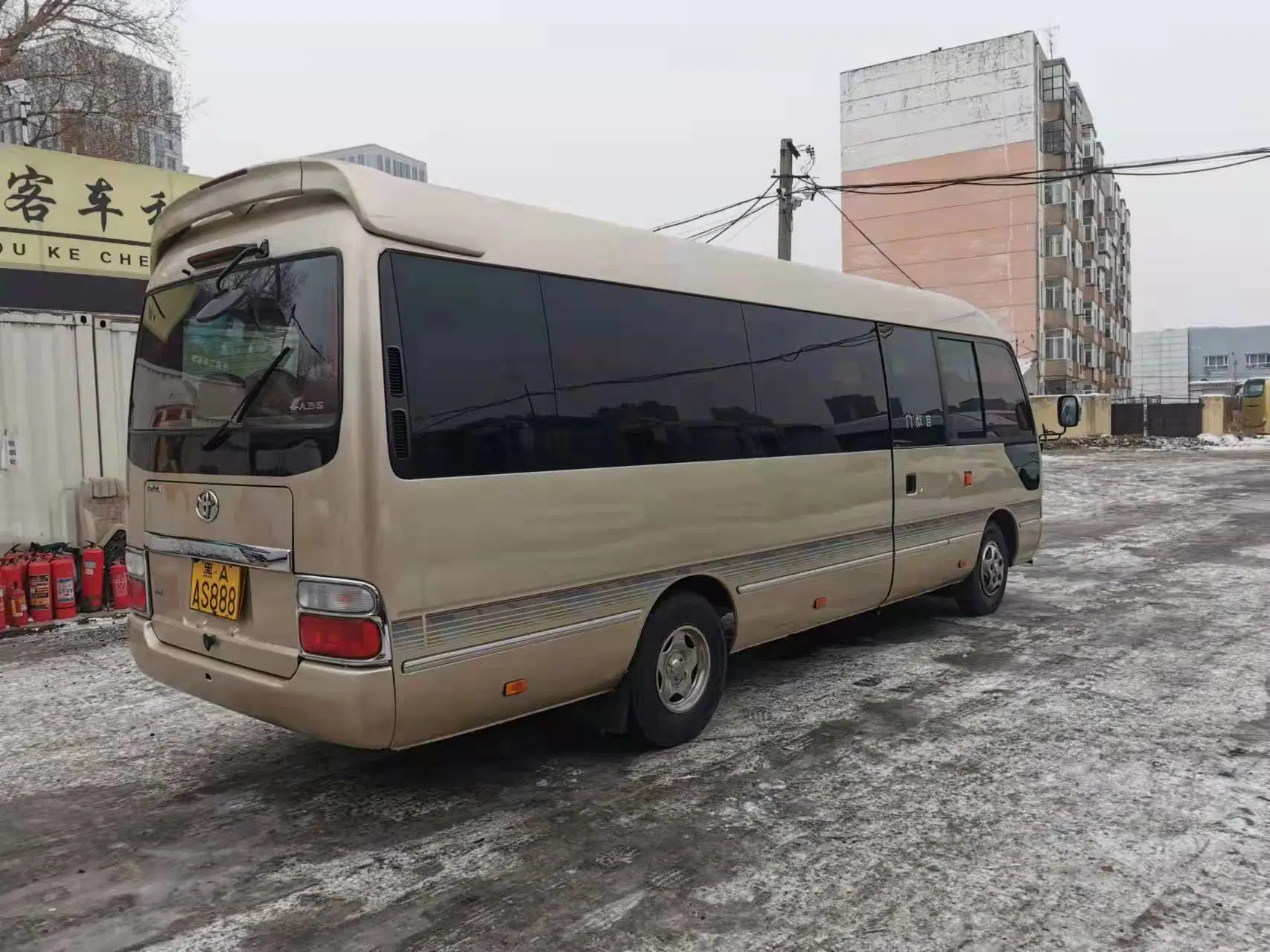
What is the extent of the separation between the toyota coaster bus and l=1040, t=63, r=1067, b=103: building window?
50348mm

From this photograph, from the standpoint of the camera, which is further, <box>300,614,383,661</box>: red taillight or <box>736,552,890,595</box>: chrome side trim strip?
<box>736,552,890,595</box>: chrome side trim strip

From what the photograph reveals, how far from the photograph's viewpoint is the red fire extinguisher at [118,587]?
341 inches

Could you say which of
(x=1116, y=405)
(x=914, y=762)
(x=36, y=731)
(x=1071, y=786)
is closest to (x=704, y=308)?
(x=914, y=762)

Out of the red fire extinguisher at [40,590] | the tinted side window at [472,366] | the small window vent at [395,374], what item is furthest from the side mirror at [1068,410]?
the red fire extinguisher at [40,590]

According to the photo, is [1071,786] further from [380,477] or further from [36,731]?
[36,731]

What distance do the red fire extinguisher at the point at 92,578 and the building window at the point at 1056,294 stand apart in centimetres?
4976

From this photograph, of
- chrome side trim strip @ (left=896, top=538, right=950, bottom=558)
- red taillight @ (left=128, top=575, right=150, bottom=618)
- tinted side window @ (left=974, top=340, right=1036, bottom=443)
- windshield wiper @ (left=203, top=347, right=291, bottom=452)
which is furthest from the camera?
tinted side window @ (left=974, top=340, right=1036, bottom=443)

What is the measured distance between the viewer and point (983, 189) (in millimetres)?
48688

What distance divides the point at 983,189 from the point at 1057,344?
900 centimetres

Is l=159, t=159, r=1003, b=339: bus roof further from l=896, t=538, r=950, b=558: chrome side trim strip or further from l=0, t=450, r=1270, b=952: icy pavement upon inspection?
l=0, t=450, r=1270, b=952: icy pavement

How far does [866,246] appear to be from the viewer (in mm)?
53750

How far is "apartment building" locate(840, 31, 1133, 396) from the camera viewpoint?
156 feet

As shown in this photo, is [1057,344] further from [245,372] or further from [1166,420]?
[245,372]

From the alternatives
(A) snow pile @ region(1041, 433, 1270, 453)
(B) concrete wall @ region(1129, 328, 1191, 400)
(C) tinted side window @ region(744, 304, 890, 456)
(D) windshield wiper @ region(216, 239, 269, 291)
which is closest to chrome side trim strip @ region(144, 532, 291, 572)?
(D) windshield wiper @ region(216, 239, 269, 291)
